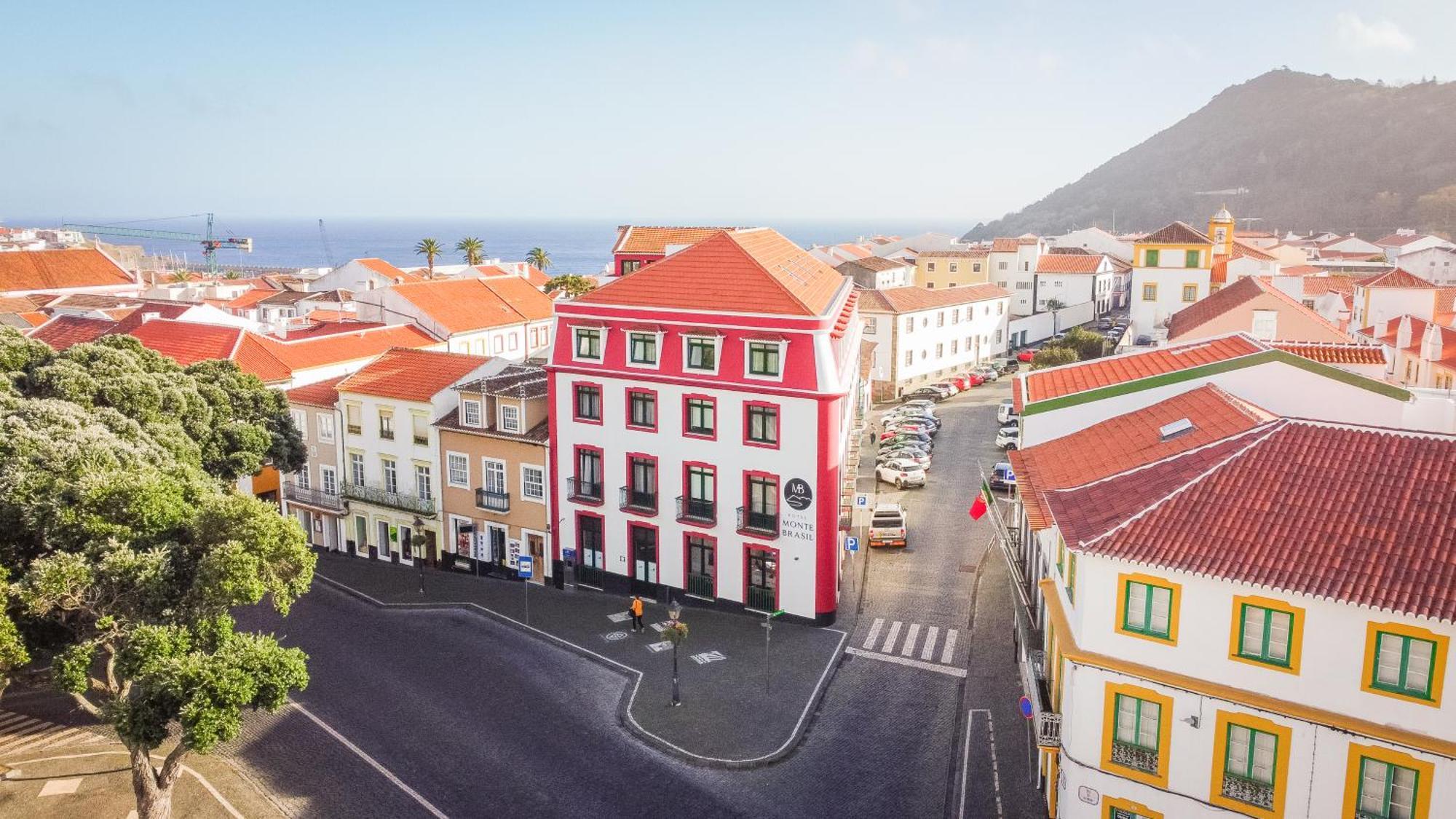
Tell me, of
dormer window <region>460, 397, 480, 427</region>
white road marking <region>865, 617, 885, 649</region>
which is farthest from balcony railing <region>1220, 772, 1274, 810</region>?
dormer window <region>460, 397, 480, 427</region>

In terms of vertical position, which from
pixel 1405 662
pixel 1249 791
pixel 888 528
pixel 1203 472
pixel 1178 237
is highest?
pixel 1178 237

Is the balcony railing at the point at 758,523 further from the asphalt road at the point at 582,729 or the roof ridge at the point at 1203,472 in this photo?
the roof ridge at the point at 1203,472

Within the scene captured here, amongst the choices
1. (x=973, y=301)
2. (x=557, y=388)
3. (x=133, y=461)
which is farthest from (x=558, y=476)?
(x=973, y=301)

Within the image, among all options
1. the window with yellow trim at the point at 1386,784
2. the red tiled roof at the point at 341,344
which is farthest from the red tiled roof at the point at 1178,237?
the window with yellow trim at the point at 1386,784

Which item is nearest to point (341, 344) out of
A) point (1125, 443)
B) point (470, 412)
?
point (470, 412)

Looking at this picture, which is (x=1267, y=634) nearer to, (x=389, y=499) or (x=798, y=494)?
(x=798, y=494)
